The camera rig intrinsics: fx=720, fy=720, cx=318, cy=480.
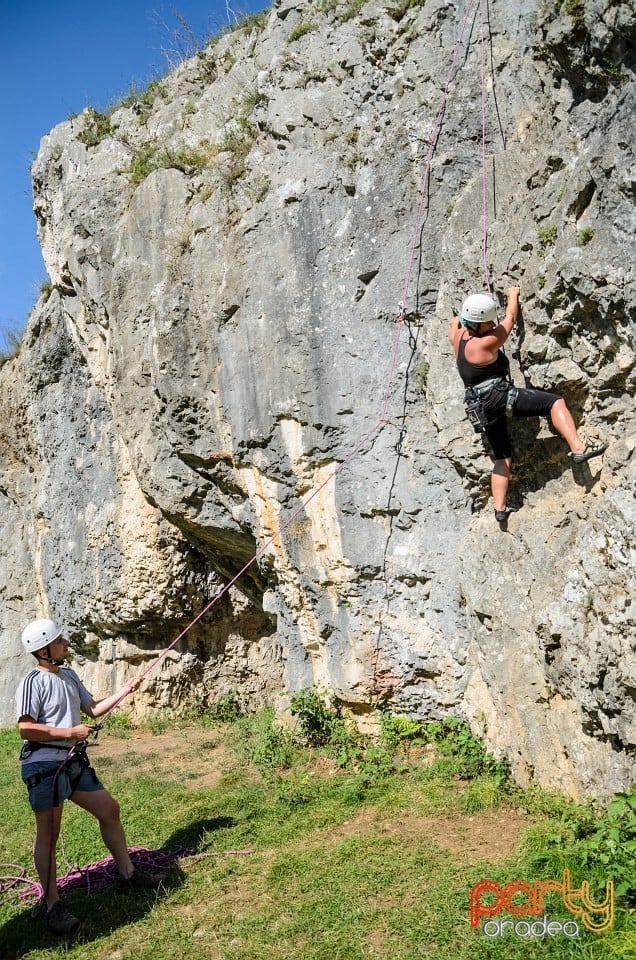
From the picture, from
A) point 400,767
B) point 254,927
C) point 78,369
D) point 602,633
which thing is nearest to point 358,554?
point 400,767

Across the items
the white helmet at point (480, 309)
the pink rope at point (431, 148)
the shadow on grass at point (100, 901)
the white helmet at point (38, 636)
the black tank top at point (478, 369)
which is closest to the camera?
the shadow on grass at point (100, 901)

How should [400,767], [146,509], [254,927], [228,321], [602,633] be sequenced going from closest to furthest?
[254,927] < [602,633] < [400,767] < [228,321] < [146,509]

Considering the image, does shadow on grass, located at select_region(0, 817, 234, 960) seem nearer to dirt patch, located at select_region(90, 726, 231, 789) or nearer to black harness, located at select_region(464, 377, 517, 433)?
dirt patch, located at select_region(90, 726, 231, 789)

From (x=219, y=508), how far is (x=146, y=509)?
5.91 feet

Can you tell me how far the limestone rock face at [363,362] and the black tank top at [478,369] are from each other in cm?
16

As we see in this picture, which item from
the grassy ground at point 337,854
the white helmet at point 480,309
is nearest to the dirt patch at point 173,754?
the grassy ground at point 337,854

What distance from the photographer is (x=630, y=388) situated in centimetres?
499

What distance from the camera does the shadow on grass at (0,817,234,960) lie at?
15.0 feet

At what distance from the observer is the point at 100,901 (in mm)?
4969

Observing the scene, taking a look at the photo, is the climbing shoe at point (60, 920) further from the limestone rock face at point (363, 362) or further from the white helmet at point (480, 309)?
the white helmet at point (480, 309)

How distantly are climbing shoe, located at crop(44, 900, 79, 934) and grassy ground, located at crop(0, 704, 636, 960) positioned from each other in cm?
7

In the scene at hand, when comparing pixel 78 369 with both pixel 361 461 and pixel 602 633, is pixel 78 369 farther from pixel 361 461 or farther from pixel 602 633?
pixel 602 633

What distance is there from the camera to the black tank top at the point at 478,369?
559 cm
